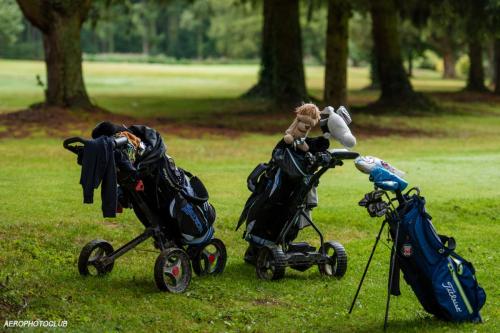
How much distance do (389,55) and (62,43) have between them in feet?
45.8

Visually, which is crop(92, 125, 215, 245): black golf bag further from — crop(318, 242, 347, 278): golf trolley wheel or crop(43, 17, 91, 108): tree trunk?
crop(43, 17, 91, 108): tree trunk

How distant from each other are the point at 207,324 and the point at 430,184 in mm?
8248

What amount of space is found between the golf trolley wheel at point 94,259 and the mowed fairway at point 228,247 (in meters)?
0.13

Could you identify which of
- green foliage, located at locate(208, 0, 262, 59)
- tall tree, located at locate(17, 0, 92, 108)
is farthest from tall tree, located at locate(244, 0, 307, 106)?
green foliage, located at locate(208, 0, 262, 59)

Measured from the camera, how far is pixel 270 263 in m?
8.39

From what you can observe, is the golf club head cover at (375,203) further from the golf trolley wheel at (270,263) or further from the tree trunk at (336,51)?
the tree trunk at (336,51)

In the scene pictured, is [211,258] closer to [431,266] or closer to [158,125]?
[431,266]

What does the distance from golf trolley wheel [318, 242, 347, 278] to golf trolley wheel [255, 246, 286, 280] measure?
0.46m

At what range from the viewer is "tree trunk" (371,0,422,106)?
32.6 m

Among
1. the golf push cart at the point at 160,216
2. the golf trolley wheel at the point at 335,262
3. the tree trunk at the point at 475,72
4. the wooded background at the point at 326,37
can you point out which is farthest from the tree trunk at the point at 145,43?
the golf push cart at the point at 160,216

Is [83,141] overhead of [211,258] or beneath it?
overhead

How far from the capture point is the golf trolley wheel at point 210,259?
27.7ft

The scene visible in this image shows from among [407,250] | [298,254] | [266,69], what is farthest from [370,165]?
[266,69]

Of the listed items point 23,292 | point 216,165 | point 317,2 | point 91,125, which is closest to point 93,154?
point 23,292
